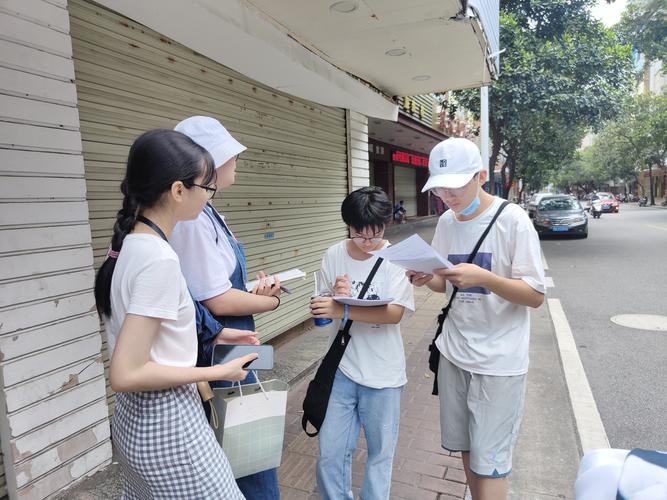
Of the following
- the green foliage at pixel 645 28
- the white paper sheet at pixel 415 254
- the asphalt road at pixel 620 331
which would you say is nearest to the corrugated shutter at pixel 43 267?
the white paper sheet at pixel 415 254

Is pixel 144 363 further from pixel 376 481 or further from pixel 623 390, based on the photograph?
pixel 623 390

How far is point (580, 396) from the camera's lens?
13.1 feet

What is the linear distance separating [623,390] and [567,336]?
154cm

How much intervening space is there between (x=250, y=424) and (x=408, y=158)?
19.3 meters

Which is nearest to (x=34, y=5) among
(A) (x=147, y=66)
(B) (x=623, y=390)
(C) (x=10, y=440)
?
(A) (x=147, y=66)

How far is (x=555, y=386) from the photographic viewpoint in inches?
166

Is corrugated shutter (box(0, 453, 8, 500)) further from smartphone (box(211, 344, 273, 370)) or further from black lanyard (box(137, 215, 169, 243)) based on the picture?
black lanyard (box(137, 215, 169, 243))

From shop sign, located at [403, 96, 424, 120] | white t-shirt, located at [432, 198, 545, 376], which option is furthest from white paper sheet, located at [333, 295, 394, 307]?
shop sign, located at [403, 96, 424, 120]

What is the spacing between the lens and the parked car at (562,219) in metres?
15.2

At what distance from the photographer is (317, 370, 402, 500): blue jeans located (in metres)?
2.11

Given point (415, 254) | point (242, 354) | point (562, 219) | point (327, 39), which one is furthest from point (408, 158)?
point (242, 354)

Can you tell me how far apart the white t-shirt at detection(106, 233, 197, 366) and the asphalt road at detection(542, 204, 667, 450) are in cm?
320

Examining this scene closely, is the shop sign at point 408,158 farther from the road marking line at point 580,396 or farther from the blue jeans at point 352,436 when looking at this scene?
the blue jeans at point 352,436

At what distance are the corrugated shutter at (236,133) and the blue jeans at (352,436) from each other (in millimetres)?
1950
